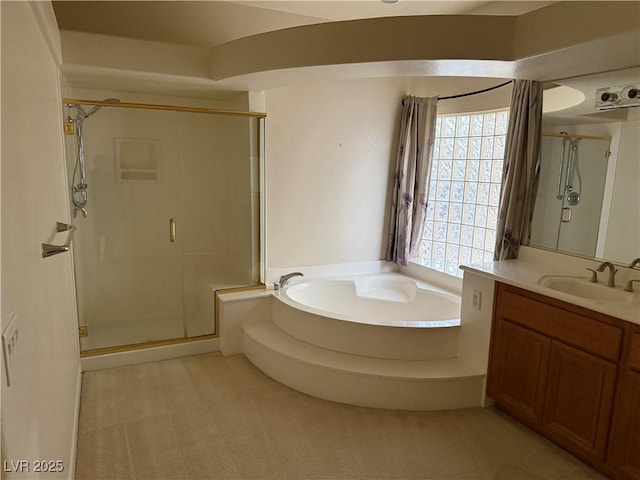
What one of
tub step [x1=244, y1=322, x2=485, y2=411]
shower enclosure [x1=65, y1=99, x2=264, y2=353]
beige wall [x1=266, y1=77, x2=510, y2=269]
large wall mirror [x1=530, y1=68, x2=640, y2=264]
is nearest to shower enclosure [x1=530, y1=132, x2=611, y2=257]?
large wall mirror [x1=530, y1=68, x2=640, y2=264]

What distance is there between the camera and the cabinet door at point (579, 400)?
2094 mm

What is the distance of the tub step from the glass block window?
129cm

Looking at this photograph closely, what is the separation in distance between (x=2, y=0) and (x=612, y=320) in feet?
8.42

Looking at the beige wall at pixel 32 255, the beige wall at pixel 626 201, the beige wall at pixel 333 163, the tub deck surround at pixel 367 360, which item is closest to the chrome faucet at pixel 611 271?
the beige wall at pixel 626 201

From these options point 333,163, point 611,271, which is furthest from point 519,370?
point 333,163

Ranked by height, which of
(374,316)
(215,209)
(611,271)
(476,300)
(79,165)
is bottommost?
(374,316)

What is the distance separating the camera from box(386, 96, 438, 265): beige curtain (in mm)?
4004

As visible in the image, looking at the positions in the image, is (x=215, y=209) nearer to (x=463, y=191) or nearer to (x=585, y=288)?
(x=463, y=191)

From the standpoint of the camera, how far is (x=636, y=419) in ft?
6.44

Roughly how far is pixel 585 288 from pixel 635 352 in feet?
1.97

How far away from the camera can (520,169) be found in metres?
2.99

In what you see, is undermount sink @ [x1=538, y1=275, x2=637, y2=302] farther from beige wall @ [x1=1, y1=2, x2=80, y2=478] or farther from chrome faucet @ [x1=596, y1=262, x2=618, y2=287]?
Answer: beige wall @ [x1=1, y1=2, x2=80, y2=478]

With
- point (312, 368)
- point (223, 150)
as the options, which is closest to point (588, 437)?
point (312, 368)

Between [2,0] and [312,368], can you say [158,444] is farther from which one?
[2,0]
